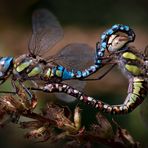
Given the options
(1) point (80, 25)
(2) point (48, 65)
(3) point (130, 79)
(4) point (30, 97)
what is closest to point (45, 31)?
(2) point (48, 65)

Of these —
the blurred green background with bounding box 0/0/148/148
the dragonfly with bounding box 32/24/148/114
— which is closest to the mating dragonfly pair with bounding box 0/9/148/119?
the dragonfly with bounding box 32/24/148/114

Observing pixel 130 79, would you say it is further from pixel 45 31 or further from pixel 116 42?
pixel 45 31

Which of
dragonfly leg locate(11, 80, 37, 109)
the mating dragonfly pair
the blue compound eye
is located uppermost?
the blue compound eye

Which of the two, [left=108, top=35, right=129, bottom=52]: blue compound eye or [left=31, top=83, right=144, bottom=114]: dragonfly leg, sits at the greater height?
[left=108, top=35, right=129, bottom=52]: blue compound eye

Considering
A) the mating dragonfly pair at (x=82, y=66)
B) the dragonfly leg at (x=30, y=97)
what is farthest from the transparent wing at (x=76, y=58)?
the dragonfly leg at (x=30, y=97)

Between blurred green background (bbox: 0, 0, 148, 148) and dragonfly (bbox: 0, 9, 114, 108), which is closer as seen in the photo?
dragonfly (bbox: 0, 9, 114, 108)

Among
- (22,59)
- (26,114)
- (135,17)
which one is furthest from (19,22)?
(26,114)

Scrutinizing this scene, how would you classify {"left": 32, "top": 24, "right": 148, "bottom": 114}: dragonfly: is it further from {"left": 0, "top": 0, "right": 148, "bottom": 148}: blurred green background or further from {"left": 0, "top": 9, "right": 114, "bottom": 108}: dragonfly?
{"left": 0, "top": 0, "right": 148, "bottom": 148}: blurred green background
